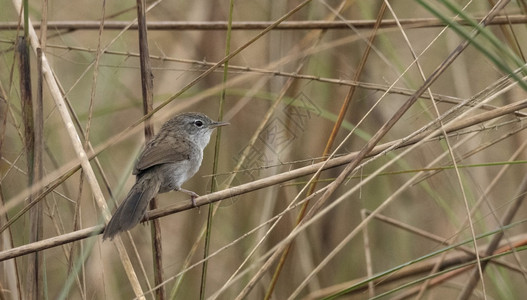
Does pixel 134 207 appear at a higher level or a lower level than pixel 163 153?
lower

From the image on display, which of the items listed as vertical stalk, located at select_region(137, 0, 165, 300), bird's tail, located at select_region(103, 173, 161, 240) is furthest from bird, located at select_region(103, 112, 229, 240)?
vertical stalk, located at select_region(137, 0, 165, 300)

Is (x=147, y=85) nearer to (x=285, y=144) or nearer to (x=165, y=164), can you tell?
(x=165, y=164)

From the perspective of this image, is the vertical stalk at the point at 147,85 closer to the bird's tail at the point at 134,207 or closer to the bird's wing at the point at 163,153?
the bird's tail at the point at 134,207

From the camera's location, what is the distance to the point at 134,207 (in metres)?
2.97

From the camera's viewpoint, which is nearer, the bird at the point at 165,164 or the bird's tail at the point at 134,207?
the bird's tail at the point at 134,207

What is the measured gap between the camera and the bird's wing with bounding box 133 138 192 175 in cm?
354

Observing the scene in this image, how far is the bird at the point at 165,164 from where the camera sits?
2.90 metres

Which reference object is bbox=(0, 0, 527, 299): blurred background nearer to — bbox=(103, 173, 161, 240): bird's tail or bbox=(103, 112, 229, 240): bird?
bbox=(103, 112, 229, 240): bird

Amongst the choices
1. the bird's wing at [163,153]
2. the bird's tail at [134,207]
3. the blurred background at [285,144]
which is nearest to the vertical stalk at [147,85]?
the bird's tail at [134,207]

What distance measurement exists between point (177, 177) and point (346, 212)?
4.87ft

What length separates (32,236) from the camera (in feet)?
8.90

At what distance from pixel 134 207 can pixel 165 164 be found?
763 millimetres

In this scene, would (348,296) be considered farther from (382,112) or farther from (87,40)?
(87,40)

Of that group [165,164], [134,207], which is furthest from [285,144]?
[134,207]
